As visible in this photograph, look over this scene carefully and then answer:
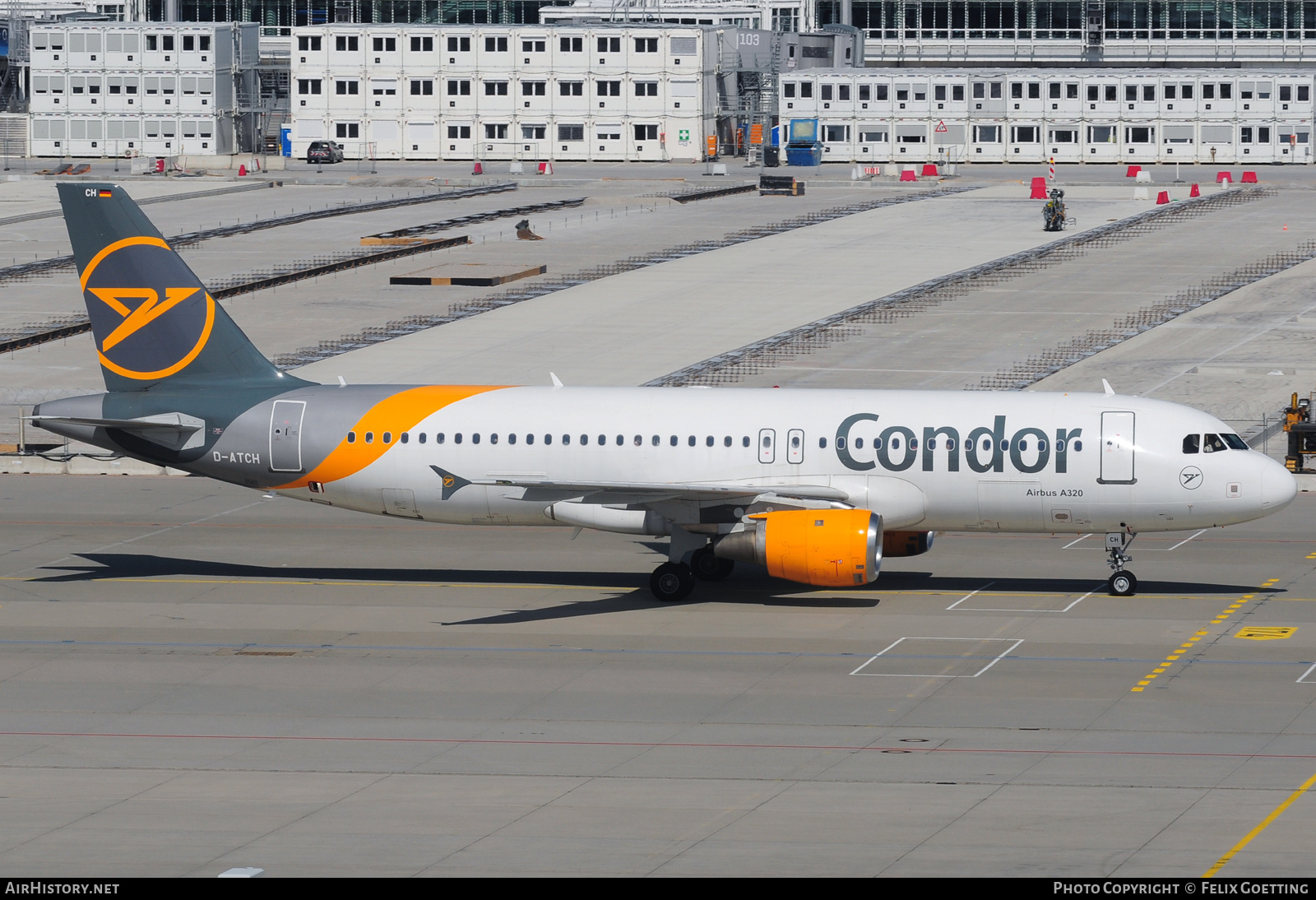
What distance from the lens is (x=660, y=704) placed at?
3162 centimetres

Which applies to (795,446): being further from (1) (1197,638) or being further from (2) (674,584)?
(1) (1197,638)

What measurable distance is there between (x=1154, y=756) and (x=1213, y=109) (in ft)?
431

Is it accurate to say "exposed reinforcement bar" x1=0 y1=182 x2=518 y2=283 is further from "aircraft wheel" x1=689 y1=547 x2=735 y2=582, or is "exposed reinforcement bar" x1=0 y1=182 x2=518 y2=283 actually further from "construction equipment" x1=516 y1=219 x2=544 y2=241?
"aircraft wheel" x1=689 y1=547 x2=735 y2=582

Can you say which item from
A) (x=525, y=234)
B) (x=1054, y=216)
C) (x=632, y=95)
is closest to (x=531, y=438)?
(x=525, y=234)

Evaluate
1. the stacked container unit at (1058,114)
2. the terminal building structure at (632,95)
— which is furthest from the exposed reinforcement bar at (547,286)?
the terminal building structure at (632,95)

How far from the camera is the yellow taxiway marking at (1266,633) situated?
117 ft

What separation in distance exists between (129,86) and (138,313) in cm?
13008

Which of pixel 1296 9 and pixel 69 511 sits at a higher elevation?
pixel 1296 9

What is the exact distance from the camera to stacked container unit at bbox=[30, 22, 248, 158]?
534ft

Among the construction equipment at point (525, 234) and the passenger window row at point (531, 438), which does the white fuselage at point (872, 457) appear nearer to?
the passenger window row at point (531, 438)

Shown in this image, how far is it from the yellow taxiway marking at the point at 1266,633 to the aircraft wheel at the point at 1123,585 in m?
3.16

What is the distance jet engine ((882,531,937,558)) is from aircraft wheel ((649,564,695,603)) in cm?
441
